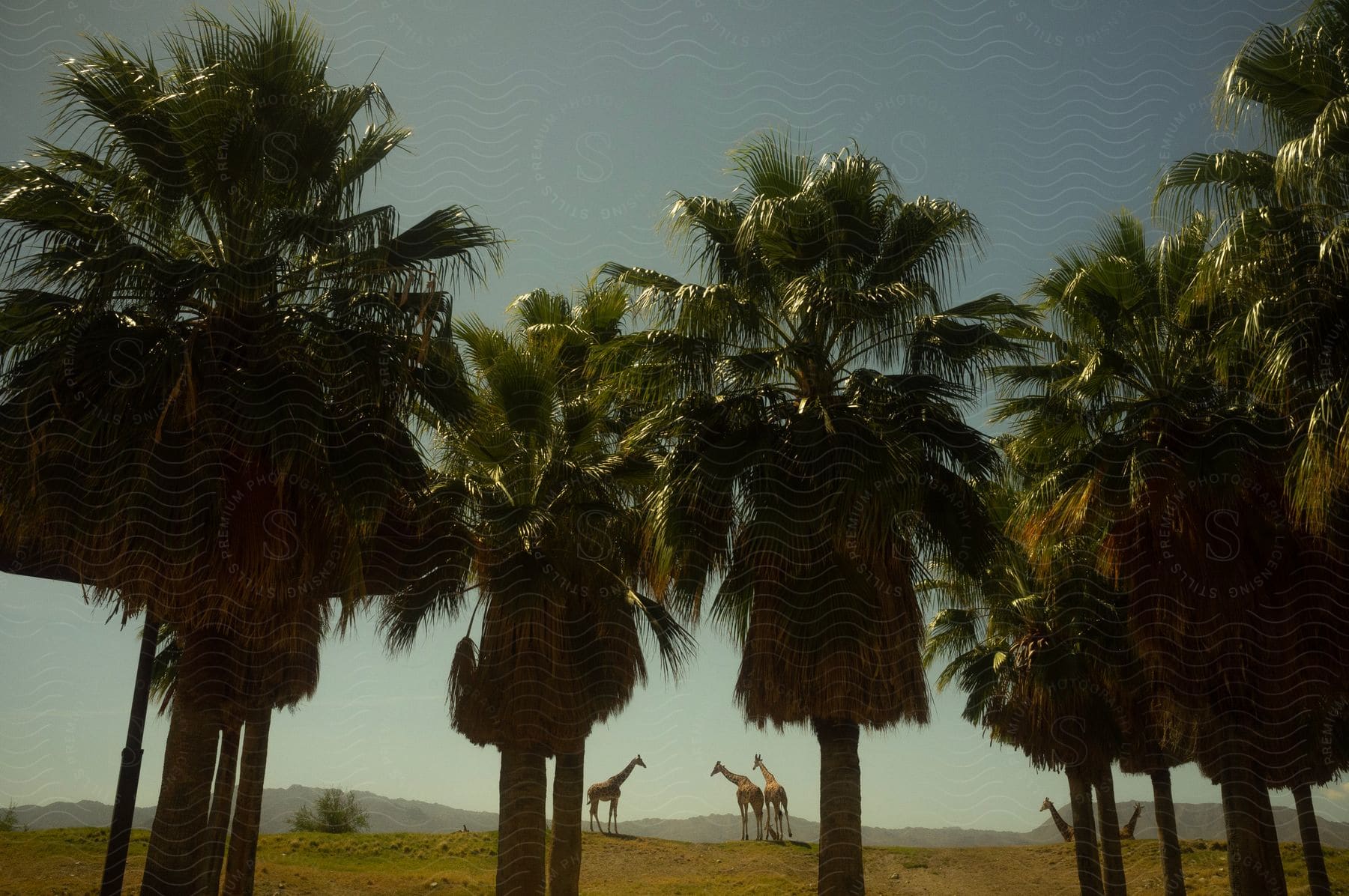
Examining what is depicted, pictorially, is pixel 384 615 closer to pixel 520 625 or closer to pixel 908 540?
pixel 520 625

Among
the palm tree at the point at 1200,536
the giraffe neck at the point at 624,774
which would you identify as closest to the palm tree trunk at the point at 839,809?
the palm tree at the point at 1200,536

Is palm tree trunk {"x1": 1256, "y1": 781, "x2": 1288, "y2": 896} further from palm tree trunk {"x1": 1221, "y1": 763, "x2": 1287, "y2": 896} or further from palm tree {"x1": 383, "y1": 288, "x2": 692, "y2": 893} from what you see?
palm tree {"x1": 383, "y1": 288, "x2": 692, "y2": 893}

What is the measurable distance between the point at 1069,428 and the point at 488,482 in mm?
9001

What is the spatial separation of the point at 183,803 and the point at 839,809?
21.9 feet

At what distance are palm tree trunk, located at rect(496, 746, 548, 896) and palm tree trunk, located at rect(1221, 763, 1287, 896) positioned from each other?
885 cm

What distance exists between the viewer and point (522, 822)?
13531 millimetres

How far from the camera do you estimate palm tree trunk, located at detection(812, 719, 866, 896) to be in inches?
443

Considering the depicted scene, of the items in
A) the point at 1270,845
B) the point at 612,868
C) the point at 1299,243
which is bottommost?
the point at 612,868

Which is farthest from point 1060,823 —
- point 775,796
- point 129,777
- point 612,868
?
point 129,777

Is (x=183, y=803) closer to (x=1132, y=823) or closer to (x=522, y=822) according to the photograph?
(x=522, y=822)

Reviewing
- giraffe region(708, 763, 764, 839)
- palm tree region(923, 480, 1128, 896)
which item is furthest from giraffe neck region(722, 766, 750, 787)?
palm tree region(923, 480, 1128, 896)

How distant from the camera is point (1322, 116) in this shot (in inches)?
409

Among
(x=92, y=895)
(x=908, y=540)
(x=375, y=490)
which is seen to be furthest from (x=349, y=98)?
(x=92, y=895)

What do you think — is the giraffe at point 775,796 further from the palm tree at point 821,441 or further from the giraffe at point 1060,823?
the palm tree at point 821,441
